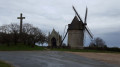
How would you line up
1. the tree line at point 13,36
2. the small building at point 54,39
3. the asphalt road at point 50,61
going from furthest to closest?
1. the small building at point 54,39
2. the tree line at point 13,36
3. the asphalt road at point 50,61

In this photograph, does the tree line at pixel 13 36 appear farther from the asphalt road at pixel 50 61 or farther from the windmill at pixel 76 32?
the asphalt road at pixel 50 61

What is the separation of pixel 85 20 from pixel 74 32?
5557mm

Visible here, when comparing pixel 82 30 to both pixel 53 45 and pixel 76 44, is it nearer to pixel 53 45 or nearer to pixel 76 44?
pixel 76 44

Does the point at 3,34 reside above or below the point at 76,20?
below

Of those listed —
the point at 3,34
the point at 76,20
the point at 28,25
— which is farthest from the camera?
the point at 28,25

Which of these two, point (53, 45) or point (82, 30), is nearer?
point (82, 30)

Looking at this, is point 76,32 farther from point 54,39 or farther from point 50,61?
point 50,61

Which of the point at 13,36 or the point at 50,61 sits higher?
the point at 13,36

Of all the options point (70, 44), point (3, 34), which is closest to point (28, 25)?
point (3, 34)

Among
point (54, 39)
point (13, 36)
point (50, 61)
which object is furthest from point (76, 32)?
point (50, 61)

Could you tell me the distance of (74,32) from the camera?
57.8m

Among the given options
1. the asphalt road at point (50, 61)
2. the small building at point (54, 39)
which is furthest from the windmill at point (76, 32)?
the asphalt road at point (50, 61)

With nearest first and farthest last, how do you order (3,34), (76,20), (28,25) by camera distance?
1. (3,34)
2. (76,20)
3. (28,25)

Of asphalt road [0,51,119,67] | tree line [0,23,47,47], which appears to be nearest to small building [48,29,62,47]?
tree line [0,23,47,47]
